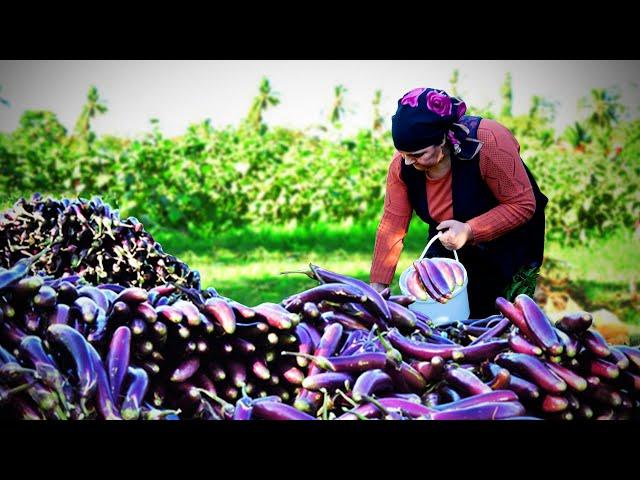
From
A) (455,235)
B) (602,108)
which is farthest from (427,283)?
(602,108)

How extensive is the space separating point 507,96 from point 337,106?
105 centimetres

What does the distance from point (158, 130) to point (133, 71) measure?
5.32ft

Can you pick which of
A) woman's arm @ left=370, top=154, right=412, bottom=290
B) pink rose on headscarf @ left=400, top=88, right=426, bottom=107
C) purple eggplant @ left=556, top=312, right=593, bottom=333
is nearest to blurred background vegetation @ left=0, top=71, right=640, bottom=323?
woman's arm @ left=370, top=154, right=412, bottom=290

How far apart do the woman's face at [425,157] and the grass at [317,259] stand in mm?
2886

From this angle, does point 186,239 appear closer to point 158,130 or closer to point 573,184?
point 158,130

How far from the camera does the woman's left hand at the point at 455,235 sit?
8.88 ft

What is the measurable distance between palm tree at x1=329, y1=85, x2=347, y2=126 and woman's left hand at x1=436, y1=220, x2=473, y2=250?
236 cm

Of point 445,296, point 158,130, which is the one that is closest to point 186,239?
point 158,130

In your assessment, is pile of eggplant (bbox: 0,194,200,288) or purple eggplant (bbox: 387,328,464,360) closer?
purple eggplant (bbox: 387,328,464,360)

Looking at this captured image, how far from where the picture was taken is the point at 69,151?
5656mm

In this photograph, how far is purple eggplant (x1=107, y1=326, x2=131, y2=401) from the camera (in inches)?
81.7

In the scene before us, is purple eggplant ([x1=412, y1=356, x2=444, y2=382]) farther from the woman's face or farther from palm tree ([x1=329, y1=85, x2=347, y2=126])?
palm tree ([x1=329, y1=85, x2=347, y2=126])

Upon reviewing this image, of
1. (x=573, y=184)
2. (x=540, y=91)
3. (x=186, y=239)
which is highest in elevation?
(x=540, y=91)

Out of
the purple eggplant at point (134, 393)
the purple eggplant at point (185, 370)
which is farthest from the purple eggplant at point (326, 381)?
the purple eggplant at point (134, 393)
